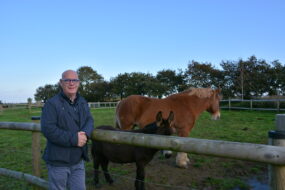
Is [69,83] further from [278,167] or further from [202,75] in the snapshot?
[202,75]

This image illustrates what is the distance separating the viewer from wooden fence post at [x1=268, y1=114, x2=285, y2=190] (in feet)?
5.23

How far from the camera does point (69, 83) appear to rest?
255 cm

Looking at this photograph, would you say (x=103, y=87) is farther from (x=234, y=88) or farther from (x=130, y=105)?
(x=130, y=105)

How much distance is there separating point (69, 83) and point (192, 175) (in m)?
3.74

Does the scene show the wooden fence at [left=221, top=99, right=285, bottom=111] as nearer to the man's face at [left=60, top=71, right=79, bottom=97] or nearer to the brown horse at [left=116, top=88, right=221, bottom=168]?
the brown horse at [left=116, top=88, right=221, bottom=168]

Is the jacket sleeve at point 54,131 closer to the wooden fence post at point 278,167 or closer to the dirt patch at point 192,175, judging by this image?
the wooden fence post at point 278,167

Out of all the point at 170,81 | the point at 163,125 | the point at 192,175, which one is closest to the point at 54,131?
the point at 163,125

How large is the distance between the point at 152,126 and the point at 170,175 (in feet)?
5.97

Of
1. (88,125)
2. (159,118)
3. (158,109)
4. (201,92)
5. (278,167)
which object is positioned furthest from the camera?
(201,92)

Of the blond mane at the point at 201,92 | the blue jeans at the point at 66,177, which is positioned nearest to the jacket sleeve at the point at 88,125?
the blue jeans at the point at 66,177

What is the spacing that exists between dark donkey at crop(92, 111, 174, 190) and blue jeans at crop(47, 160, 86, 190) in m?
1.16

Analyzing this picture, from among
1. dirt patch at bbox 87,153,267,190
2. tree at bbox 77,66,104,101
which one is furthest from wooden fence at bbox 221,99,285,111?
→ tree at bbox 77,66,104,101

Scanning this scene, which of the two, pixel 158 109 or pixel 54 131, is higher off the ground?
pixel 158 109

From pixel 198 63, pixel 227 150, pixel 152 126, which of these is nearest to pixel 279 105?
pixel 152 126
